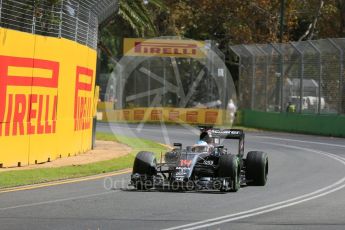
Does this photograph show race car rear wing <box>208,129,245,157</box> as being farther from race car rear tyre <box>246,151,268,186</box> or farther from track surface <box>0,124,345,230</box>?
track surface <box>0,124,345,230</box>

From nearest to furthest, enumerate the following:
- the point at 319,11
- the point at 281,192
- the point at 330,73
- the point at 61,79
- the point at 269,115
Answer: the point at 281,192
the point at 61,79
the point at 330,73
the point at 269,115
the point at 319,11

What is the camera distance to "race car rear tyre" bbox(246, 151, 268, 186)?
14.9 m

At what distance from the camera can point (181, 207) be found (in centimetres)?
1165

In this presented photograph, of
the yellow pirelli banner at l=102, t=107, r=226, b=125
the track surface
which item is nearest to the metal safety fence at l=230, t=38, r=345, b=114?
the yellow pirelli banner at l=102, t=107, r=226, b=125

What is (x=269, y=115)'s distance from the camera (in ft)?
136

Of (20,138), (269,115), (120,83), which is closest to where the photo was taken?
(20,138)

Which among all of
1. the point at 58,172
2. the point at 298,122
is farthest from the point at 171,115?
the point at 58,172

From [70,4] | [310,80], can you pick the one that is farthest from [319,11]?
[70,4]

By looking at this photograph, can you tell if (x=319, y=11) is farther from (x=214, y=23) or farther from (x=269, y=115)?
(x=269, y=115)

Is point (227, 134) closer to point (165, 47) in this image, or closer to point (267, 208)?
point (267, 208)

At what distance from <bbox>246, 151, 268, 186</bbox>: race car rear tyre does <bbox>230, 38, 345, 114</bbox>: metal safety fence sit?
20646 millimetres

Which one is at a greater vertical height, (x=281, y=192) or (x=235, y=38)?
(x=235, y=38)

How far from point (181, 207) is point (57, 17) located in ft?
32.2

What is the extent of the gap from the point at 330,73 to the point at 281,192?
74.9 ft
